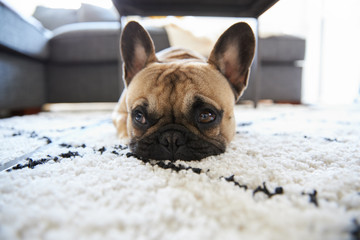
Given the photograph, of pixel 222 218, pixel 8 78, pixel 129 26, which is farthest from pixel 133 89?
pixel 8 78

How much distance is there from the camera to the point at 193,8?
2047mm

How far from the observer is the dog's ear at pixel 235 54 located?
1.09m

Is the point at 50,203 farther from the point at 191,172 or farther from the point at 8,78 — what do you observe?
the point at 8,78

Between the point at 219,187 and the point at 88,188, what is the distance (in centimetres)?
34

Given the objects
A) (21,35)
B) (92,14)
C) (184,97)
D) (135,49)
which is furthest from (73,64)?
(184,97)

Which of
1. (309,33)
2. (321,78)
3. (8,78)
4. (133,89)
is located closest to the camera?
(133,89)

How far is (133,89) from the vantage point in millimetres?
1058

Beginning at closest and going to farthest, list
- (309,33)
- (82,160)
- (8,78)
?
(82,160) → (8,78) → (309,33)

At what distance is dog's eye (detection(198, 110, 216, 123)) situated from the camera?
34.7 inches

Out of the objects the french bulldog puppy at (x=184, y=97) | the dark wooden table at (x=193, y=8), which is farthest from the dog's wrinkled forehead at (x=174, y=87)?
the dark wooden table at (x=193, y=8)

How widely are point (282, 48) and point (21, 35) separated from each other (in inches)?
125

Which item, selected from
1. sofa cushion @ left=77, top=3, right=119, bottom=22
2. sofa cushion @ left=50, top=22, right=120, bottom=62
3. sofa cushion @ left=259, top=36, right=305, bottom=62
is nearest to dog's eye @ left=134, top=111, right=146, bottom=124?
sofa cushion @ left=50, top=22, right=120, bottom=62

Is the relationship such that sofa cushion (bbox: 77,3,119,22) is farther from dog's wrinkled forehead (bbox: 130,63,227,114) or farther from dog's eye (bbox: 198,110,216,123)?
dog's eye (bbox: 198,110,216,123)

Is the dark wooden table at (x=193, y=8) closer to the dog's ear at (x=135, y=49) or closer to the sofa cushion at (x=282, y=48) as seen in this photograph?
the dog's ear at (x=135, y=49)
